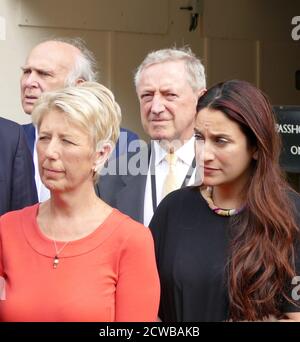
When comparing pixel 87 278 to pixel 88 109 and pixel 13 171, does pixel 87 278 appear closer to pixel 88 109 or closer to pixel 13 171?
pixel 88 109

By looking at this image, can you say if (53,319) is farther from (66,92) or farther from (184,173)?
(184,173)

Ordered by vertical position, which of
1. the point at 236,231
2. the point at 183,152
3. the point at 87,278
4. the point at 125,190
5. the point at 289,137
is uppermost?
the point at 289,137

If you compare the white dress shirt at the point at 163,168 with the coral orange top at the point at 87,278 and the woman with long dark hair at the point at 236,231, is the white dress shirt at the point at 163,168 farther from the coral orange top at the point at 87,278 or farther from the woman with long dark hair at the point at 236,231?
the coral orange top at the point at 87,278

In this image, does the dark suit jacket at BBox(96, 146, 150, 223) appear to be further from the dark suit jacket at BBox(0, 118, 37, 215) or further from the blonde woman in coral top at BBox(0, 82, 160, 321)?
the blonde woman in coral top at BBox(0, 82, 160, 321)

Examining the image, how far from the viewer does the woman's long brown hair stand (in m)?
2.16

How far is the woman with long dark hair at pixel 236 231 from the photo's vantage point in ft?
7.09

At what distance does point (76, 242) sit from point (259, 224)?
1.63 feet

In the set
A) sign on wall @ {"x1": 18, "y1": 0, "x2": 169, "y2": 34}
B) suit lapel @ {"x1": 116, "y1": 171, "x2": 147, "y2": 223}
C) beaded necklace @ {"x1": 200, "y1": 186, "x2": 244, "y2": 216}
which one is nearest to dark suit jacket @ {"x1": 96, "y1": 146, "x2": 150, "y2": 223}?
suit lapel @ {"x1": 116, "y1": 171, "x2": 147, "y2": 223}

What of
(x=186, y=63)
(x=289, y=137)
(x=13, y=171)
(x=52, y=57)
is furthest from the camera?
(x=289, y=137)

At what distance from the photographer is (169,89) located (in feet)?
9.64

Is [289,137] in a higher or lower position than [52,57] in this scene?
lower

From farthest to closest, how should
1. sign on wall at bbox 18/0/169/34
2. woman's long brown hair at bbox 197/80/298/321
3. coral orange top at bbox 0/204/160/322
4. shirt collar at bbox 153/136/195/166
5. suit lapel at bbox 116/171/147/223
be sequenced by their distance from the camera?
sign on wall at bbox 18/0/169/34
shirt collar at bbox 153/136/195/166
suit lapel at bbox 116/171/147/223
woman's long brown hair at bbox 197/80/298/321
coral orange top at bbox 0/204/160/322

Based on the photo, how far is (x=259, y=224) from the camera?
87.4 inches

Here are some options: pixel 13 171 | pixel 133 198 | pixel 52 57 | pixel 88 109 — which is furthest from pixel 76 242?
pixel 52 57
